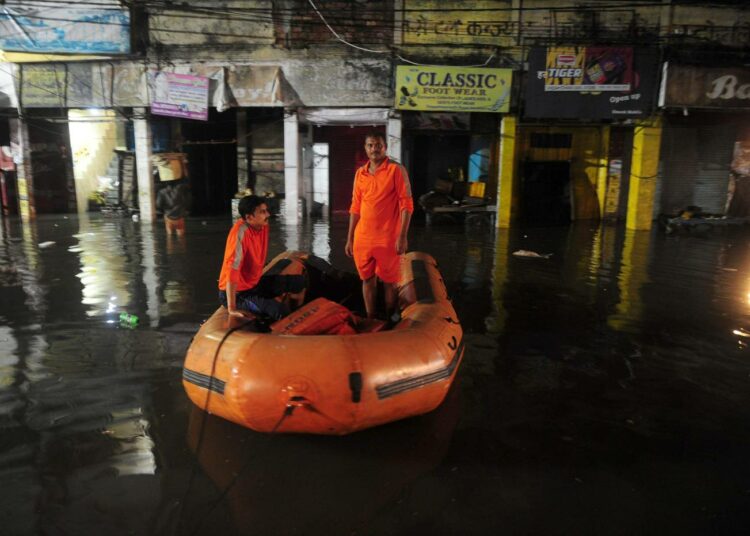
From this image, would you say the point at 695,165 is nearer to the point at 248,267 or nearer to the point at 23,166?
the point at 248,267

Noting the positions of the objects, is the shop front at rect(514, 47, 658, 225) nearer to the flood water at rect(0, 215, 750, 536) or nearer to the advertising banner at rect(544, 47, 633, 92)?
the advertising banner at rect(544, 47, 633, 92)

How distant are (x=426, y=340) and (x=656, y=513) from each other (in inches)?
63.5

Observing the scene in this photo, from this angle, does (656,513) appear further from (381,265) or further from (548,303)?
(548,303)

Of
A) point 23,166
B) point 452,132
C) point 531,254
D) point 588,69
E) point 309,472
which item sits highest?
point 588,69

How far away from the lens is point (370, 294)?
517 centimetres

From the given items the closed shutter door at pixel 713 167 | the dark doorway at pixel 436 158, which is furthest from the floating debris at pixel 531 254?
the closed shutter door at pixel 713 167

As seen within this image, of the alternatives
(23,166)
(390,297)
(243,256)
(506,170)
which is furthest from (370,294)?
(23,166)

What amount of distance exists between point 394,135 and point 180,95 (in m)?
5.76

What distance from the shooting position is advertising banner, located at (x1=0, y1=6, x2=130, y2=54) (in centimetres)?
1367

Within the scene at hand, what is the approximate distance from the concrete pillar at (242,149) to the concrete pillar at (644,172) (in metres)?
10.9

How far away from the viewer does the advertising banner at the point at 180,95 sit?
14.1m

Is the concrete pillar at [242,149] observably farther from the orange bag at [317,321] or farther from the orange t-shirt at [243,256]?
the orange bag at [317,321]

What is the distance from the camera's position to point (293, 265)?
5.29 meters

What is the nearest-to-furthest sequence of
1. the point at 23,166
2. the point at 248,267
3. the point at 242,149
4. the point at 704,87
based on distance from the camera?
1. the point at 248,267
2. the point at 704,87
3. the point at 23,166
4. the point at 242,149
